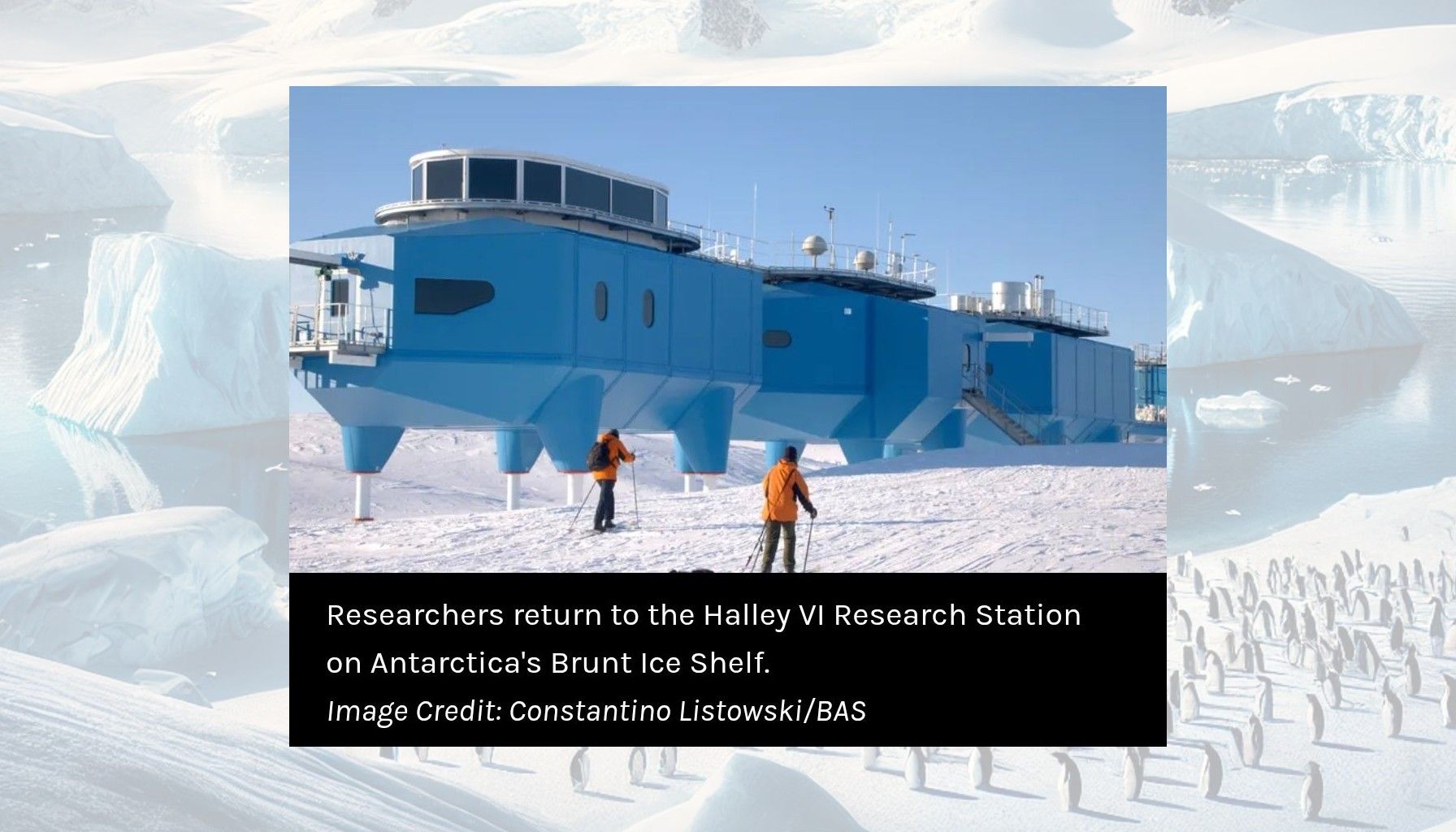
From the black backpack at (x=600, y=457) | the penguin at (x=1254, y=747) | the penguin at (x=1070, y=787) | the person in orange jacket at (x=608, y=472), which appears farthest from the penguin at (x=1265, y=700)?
the black backpack at (x=600, y=457)

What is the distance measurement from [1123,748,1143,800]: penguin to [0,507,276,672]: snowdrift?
Answer: 15.4m

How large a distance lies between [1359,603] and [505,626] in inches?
538

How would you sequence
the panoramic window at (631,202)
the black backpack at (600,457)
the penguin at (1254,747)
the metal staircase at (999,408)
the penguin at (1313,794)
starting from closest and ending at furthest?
the penguin at (1313,794), the penguin at (1254,747), the black backpack at (600,457), the panoramic window at (631,202), the metal staircase at (999,408)

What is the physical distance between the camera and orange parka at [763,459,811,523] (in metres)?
14.3

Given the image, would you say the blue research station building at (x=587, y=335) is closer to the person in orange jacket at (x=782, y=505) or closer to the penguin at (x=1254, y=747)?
the person in orange jacket at (x=782, y=505)

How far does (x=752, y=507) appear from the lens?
1875 centimetres

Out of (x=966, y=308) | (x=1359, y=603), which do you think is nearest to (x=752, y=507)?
(x=1359, y=603)

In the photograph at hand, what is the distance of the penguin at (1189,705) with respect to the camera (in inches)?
651

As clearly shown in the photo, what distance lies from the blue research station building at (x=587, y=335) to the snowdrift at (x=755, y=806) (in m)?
8.07

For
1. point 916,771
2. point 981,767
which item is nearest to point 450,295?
point 916,771

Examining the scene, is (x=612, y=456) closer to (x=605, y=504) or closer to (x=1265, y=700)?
(x=605, y=504)

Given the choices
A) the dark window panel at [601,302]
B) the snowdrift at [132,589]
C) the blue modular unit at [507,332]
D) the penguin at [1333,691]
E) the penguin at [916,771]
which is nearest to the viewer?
the penguin at [916,771]

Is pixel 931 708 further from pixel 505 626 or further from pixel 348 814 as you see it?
pixel 348 814

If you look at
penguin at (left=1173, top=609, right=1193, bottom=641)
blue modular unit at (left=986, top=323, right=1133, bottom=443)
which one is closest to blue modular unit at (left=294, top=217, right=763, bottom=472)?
penguin at (left=1173, top=609, right=1193, bottom=641)
